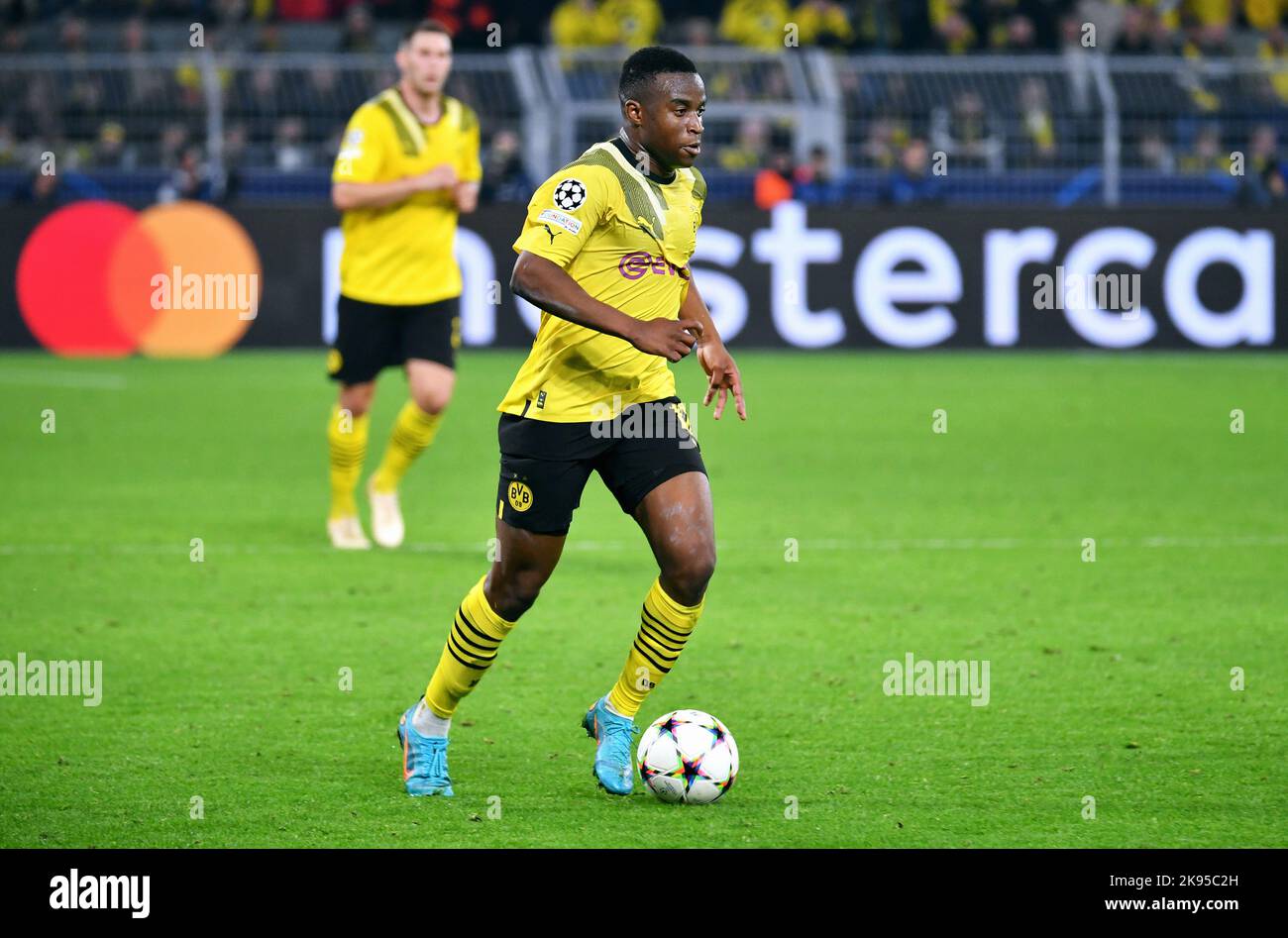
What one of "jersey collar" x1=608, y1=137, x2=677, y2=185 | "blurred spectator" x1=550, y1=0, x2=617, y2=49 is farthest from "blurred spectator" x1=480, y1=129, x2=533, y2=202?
"jersey collar" x1=608, y1=137, x2=677, y2=185

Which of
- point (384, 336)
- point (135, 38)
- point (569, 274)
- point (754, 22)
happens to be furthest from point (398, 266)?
point (754, 22)

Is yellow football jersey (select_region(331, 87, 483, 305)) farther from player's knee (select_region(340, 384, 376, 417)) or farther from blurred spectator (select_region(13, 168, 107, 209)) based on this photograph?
blurred spectator (select_region(13, 168, 107, 209))

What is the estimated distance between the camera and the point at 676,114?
518 cm

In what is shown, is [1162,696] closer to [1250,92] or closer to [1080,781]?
[1080,781]

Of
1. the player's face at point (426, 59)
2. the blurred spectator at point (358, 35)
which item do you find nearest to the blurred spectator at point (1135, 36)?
the blurred spectator at point (358, 35)

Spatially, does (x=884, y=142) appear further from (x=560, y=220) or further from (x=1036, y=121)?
(x=560, y=220)

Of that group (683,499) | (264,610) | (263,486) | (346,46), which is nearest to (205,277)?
(346,46)

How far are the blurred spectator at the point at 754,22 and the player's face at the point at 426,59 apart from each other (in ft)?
46.0

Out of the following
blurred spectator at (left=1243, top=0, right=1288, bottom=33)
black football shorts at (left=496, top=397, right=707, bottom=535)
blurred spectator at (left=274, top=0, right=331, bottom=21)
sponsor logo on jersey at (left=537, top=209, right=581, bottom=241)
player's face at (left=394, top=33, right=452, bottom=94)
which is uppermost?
blurred spectator at (left=274, top=0, right=331, bottom=21)

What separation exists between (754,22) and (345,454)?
584 inches

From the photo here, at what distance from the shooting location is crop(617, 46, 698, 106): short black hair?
5.18 m

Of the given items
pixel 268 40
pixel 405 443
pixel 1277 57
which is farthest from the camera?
pixel 268 40

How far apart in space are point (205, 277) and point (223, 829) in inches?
610

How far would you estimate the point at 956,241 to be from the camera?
18.8m
